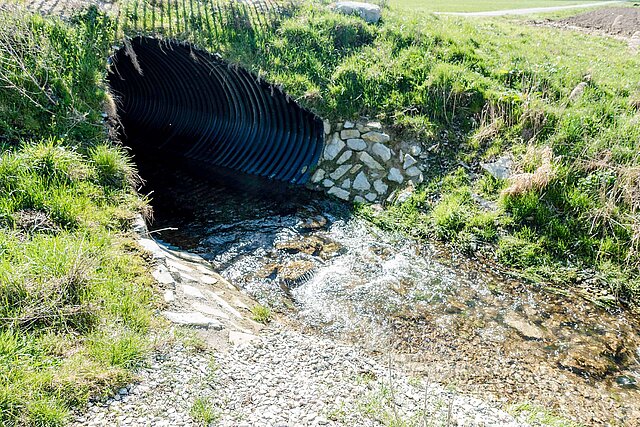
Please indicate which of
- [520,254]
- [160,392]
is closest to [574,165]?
[520,254]

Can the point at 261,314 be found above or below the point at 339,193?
below

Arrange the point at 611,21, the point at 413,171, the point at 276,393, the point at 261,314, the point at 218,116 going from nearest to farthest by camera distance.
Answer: the point at 276,393 < the point at 261,314 < the point at 413,171 < the point at 218,116 < the point at 611,21

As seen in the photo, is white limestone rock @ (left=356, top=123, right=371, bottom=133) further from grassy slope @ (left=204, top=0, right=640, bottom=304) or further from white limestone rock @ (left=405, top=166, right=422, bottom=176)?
white limestone rock @ (left=405, top=166, right=422, bottom=176)

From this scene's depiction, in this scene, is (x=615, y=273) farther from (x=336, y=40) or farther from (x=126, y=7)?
(x=126, y=7)

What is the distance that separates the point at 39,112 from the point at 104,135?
3.55 ft

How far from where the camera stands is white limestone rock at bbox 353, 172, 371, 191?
9.96 meters

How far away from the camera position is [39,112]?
8.21 metres

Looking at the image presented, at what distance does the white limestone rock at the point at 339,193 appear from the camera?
1001 centimetres

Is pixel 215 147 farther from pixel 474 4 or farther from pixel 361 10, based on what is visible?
pixel 474 4

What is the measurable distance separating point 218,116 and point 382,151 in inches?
192

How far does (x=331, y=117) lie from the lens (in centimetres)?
1066

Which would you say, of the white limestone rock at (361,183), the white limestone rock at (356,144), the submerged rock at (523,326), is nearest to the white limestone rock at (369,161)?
the white limestone rock at (356,144)

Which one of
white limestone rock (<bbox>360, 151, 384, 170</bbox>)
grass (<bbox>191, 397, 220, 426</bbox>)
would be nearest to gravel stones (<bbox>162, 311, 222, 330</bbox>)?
grass (<bbox>191, 397, 220, 426</bbox>)

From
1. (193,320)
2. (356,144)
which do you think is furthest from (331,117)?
(193,320)
